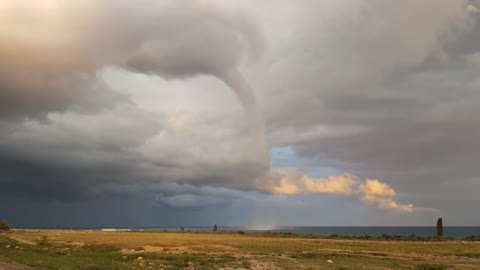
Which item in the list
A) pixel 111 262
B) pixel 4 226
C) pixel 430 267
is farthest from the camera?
pixel 4 226

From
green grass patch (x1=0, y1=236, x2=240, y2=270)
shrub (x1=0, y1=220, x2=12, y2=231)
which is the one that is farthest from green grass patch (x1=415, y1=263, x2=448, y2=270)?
shrub (x1=0, y1=220, x2=12, y2=231)

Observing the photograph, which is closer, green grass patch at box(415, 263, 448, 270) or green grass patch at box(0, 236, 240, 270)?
green grass patch at box(0, 236, 240, 270)

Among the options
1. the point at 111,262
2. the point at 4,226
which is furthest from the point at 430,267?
the point at 4,226

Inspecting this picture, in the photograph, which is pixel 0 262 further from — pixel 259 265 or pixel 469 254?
pixel 469 254

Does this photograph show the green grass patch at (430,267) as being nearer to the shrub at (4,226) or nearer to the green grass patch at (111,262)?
the green grass patch at (111,262)

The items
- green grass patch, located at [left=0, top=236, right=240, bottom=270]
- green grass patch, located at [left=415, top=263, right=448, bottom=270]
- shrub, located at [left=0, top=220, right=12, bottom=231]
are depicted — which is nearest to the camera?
green grass patch, located at [left=0, top=236, right=240, bottom=270]

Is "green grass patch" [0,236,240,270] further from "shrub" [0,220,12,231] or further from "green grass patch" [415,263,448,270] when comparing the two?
"shrub" [0,220,12,231]

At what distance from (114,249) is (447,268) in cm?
3976

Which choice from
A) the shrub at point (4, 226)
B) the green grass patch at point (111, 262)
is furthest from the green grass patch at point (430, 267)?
A: the shrub at point (4, 226)

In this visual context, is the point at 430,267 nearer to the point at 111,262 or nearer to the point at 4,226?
the point at 111,262

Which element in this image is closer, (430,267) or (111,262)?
(111,262)

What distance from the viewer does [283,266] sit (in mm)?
46688

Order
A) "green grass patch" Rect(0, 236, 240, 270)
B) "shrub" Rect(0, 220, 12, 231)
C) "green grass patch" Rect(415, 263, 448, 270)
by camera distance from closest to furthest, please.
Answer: "green grass patch" Rect(0, 236, 240, 270) → "green grass patch" Rect(415, 263, 448, 270) → "shrub" Rect(0, 220, 12, 231)

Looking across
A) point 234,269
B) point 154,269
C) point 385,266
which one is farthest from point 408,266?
point 154,269
